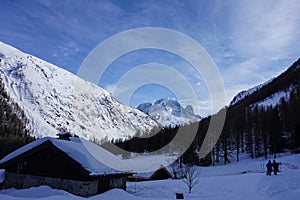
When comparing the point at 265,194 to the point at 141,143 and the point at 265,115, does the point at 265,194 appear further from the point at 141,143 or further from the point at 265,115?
the point at 141,143

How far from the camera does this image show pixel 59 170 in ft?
56.0

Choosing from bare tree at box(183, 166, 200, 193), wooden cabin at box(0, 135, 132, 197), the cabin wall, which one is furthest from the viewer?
bare tree at box(183, 166, 200, 193)

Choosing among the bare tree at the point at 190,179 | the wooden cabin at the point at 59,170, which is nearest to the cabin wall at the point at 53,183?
the wooden cabin at the point at 59,170

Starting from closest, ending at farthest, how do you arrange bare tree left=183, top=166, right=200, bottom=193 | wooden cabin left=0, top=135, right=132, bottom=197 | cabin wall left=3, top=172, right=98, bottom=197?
cabin wall left=3, top=172, right=98, bottom=197 < wooden cabin left=0, top=135, right=132, bottom=197 < bare tree left=183, top=166, right=200, bottom=193

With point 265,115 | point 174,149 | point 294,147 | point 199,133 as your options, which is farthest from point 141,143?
point 294,147

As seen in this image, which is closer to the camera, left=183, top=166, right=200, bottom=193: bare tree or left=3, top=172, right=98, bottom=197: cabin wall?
left=3, top=172, right=98, bottom=197: cabin wall

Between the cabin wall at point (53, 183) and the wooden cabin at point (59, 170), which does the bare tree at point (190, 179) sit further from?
the cabin wall at point (53, 183)

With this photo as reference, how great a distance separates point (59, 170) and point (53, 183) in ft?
3.28

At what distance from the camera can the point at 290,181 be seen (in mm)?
19453

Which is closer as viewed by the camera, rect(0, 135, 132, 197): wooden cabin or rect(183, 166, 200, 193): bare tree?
rect(0, 135, 132, 197): wooden cabin

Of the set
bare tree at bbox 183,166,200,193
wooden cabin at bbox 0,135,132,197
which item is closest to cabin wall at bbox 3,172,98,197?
wooden cabin at bbox 0,135,132,197

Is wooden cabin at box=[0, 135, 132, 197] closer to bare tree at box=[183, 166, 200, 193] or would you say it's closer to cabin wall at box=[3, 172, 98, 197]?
cabin wall at box=[3, 172, 98, 197]

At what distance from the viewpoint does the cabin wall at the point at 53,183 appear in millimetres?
15922

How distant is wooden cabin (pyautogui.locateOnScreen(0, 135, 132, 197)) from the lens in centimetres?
1612
